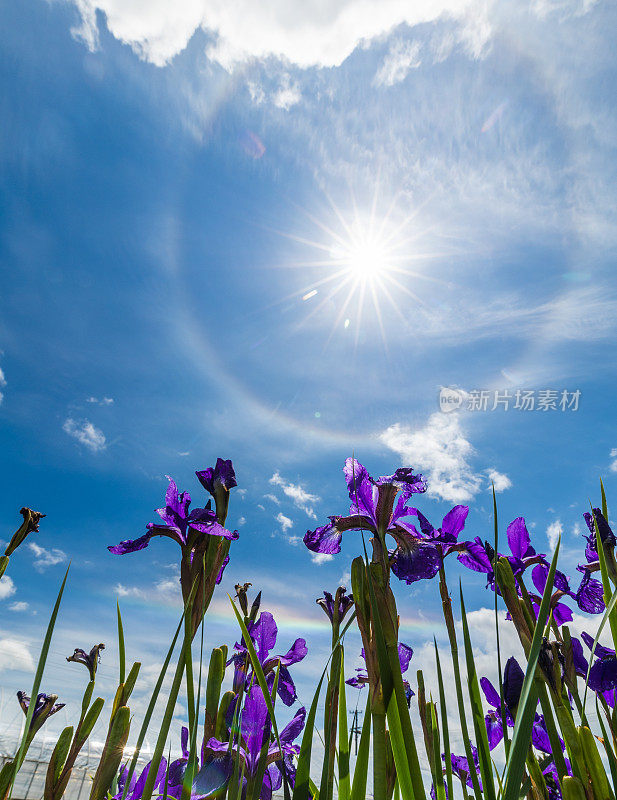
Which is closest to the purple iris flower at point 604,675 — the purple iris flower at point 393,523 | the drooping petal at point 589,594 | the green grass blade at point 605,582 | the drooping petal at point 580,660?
the drooping petal at point 580,660

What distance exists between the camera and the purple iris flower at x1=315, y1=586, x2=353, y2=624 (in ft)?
8.45

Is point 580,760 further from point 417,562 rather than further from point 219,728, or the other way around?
point 219,728

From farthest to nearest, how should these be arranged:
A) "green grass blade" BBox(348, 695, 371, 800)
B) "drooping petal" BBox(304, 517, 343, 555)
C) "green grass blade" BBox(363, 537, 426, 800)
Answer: "drooping petal" BBox(304, 517, 343, 555), "green grass blade" BBox(348, 695, 371, 800), "green grass blade" BBox(363, 537, 426, 800)

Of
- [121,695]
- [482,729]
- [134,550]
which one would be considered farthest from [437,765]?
[134,550]

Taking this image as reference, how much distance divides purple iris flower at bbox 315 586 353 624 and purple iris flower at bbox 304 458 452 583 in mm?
574

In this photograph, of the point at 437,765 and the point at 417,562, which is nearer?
the point at 437,765

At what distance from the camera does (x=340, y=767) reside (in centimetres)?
164

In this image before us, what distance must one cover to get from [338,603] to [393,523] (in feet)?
2.69

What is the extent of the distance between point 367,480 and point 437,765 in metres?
1.03

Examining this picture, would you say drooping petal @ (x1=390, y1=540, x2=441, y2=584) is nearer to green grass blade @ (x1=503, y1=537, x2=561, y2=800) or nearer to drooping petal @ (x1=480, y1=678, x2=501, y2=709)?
green grass blade @ (x1=503, y1=537, x2=561, y2=800)

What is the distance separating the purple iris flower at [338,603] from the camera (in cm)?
257

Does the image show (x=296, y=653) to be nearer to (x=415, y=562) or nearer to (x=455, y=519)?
(x=455, y=519)

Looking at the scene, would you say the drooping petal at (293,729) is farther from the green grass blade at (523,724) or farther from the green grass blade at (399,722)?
the green grass blade at (523,724)

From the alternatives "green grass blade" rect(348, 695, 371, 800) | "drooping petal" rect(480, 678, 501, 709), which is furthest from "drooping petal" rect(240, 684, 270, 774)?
"drooping petal" rect(480, 678, 501, 709)
